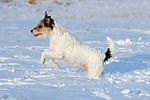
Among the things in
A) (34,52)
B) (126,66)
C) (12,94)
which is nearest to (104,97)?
(12,94)

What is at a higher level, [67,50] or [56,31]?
[56,31]

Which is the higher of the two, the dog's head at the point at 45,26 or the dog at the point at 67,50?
the dog's head at the point at 45,26

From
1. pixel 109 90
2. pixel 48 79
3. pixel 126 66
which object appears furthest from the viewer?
pixel 126 66

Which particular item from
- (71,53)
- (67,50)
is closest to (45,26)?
(67,50)

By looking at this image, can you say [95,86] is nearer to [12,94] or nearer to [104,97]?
[104,97]

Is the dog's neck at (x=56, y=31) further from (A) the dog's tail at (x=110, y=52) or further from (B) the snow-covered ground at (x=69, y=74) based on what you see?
(A) the dog's tail at (x=110, y=52)

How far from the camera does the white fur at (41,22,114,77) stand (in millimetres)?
5566

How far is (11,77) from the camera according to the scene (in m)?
5.28

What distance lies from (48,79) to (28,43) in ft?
16.0

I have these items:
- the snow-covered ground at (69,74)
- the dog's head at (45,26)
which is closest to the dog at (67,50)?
the dog's head at (45,26)

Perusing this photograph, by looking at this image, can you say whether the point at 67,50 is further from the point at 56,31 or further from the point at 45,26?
the point at 45,26

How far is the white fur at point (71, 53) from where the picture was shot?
18.3ft

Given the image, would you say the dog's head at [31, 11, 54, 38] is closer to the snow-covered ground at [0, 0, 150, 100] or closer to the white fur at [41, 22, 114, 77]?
the white fur at [41, 22, 114, 77]

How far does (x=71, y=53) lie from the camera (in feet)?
18.5
